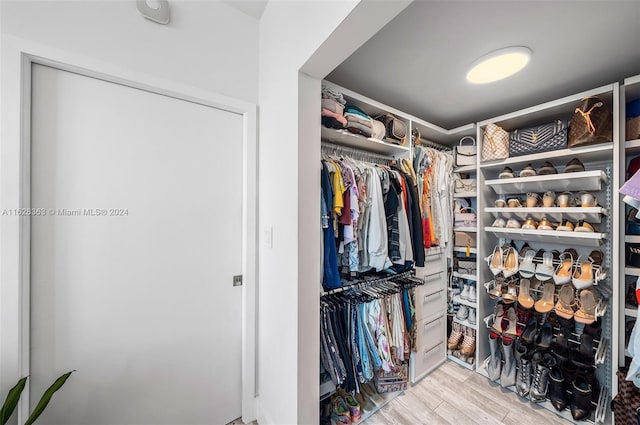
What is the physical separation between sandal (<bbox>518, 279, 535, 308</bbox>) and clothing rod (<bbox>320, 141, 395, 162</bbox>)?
1.43m

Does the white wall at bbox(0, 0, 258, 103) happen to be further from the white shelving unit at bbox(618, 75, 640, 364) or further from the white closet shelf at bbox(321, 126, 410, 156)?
the white shelving unit at bbox(618, 75, 640, 364)

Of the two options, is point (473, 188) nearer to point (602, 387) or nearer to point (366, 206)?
point (366, 206)

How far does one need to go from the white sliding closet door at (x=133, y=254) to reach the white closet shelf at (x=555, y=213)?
2.09 m

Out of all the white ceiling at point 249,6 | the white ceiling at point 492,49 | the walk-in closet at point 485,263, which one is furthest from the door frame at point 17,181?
the white ceiling at point 492,49

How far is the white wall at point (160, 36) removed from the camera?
951 millimetres

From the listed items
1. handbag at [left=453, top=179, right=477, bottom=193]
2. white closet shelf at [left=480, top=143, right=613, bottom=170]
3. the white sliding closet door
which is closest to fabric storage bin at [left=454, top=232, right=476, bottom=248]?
handbag at [left=453, top=179, right=477, bottom=193]

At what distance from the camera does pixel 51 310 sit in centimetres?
100

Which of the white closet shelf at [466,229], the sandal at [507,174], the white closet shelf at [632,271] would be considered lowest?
the white closet shelf at [632,271]

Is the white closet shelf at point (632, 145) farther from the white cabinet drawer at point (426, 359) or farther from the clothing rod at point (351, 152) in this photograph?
the white cabinet drawer at point (426, 359)

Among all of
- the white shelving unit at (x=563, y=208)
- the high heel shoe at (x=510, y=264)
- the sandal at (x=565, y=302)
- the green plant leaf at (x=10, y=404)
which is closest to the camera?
the green plant leaf at (x=10, y=404)

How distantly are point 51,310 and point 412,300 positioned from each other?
206cm

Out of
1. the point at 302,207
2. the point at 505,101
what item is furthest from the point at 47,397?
the point at 505,101

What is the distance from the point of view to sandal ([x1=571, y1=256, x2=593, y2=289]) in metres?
1.48

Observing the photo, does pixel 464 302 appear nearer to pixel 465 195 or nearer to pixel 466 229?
pixel 466 229
